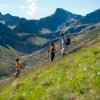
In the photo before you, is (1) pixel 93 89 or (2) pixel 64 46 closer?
(1) pixel 93 89

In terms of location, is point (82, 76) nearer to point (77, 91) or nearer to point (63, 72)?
point (77, 91)

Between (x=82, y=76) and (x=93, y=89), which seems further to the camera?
(x=82, y=76)

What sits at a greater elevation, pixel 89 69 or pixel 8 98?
pixel 89 69

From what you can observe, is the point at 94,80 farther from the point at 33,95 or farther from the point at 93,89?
the point at 33,95

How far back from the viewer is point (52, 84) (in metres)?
16.5

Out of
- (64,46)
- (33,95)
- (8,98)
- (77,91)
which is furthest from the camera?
(64,46)

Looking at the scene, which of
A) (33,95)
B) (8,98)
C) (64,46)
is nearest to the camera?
(33,95)

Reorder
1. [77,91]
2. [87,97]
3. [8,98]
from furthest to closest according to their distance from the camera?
[8,98] < [77,91] < [87,97]

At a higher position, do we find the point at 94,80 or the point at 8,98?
the point at 94,80

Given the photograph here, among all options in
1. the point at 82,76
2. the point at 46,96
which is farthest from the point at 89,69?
the point at 46,96

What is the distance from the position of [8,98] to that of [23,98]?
4.73 ft

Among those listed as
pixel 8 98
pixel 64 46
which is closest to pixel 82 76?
pixel 8 98

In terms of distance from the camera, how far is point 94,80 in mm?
14039

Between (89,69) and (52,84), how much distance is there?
2.04 metres
